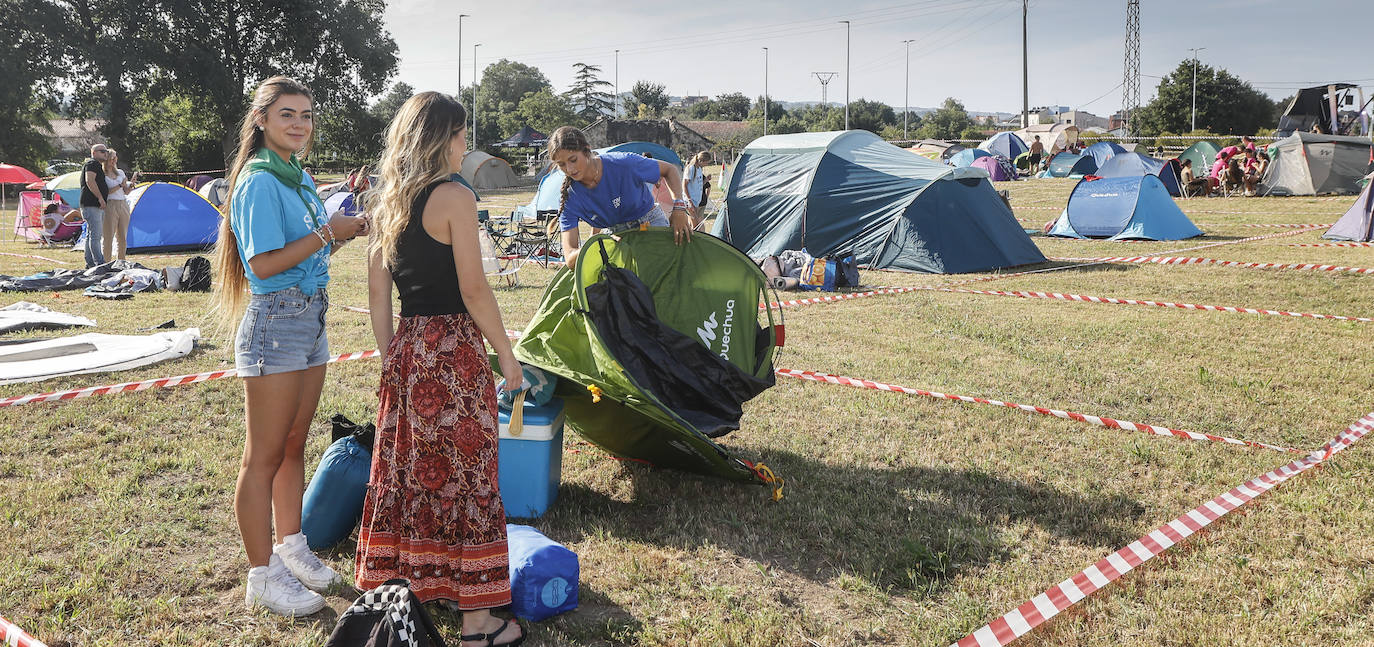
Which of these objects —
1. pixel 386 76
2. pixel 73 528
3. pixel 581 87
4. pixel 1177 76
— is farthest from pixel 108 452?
pixel 581 87

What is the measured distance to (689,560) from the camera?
3.52 metres

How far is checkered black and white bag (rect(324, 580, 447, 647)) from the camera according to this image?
7.82 ft

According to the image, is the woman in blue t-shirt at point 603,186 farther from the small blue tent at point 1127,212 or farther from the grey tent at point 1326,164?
the grey tent at point 1326,164

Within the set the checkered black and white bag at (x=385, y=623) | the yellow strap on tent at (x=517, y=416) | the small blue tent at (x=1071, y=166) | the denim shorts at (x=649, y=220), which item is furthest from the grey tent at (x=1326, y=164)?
the checkered black and white bag at (x=385, y=623)

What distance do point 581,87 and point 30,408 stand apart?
324 feet

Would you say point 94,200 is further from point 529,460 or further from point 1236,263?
point 1236,263

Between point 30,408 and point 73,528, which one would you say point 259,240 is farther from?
point 30,408

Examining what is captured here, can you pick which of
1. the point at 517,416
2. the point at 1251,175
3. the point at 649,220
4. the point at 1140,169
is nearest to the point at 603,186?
the point at 649,220

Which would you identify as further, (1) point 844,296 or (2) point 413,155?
(1) point 844,296

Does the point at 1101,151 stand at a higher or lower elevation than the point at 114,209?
higher

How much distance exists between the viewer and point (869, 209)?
39.8 ft

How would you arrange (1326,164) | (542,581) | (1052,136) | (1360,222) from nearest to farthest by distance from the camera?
(542,581)
(1360,222)
(1326,164)
(1052,136)

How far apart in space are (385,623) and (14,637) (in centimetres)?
145

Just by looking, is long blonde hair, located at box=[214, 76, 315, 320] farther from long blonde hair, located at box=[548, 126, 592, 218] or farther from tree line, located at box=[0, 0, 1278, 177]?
tree line, located at box=[0, 0, 1278, 177]
